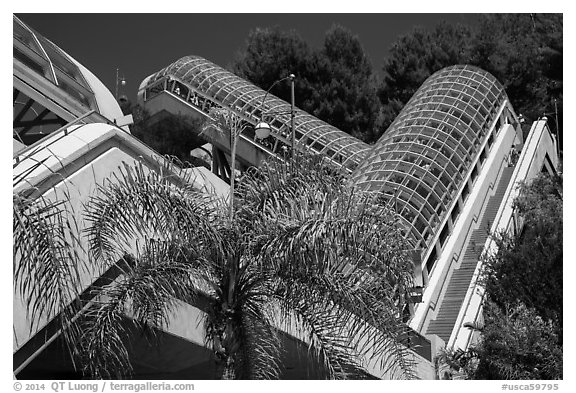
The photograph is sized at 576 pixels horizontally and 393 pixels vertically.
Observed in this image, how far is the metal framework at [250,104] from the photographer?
27.4 metres

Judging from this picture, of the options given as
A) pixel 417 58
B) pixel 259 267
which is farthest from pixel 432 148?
pixel 417 58

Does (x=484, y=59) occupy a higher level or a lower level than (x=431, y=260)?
higher

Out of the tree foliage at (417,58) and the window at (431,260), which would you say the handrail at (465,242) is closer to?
the window at (431,260)

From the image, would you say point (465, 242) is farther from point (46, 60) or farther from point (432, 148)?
point (46, 60)

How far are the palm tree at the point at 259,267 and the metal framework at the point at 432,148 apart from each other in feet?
22.9

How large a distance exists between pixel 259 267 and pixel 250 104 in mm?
20348

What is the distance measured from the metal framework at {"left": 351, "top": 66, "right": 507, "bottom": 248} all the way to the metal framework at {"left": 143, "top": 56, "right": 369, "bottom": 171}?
225 centimetres

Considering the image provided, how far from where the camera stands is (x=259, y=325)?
401 inches

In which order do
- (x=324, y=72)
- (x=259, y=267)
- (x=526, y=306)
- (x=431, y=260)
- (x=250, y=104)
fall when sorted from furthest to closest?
(x=324, y=72)
(x=250, y=104)
(x=431, y=260)
(x=526, y=306)
(x=259, y=267)

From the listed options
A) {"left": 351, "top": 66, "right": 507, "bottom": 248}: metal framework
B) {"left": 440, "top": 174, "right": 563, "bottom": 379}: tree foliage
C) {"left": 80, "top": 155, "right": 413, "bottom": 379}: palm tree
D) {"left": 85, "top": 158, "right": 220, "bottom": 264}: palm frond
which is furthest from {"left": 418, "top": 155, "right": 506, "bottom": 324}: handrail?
{"left": 85, "top": 158, "right": 220, "bottom": 264}: palm frond

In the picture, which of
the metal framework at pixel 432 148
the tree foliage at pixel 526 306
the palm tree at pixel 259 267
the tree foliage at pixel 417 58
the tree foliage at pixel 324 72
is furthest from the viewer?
the tree foliage at pixel 417 58

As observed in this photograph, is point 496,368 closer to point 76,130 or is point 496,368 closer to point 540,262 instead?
point 540,262

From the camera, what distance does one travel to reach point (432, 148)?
22.9m

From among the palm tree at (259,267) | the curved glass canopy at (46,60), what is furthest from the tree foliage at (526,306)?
the curved glass canopy at (46,60)
